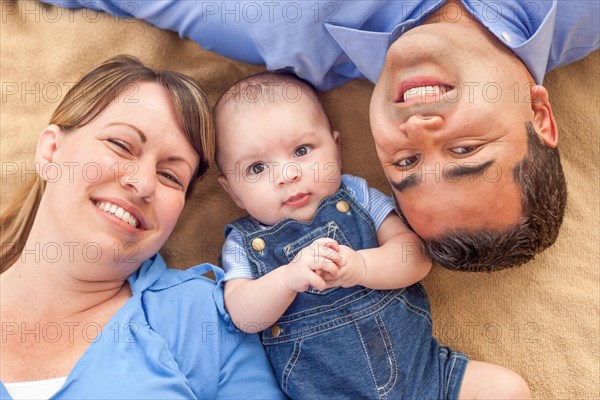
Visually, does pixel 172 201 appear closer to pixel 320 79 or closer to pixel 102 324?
pixel 102 324

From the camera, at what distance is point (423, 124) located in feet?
4.08

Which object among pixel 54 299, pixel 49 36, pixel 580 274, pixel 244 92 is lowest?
pixel 580 274

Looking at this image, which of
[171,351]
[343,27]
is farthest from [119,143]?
[343,27]

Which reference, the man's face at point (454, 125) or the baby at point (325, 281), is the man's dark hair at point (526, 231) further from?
the baby at point (325, 281)

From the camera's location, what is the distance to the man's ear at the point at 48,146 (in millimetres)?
1450

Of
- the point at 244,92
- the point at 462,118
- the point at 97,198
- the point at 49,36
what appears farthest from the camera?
the point at 49,36

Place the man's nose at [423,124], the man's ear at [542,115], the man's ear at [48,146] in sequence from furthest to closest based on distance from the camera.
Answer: the man's ear at [48,146]
the man's ear at [542,115]
the man's nose at [423,124]

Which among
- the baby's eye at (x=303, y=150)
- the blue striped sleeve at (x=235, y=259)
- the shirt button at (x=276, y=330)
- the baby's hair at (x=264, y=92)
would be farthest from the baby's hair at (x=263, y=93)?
the shirt button at (x=276, y=330)

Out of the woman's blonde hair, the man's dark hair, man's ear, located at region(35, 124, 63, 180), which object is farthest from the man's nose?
man's ear, located at region(35, 124, 63, 180)

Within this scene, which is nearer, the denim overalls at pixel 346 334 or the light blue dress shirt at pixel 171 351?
the light blue dress shirt at pixel 171 351

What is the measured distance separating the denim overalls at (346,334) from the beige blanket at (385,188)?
18cm

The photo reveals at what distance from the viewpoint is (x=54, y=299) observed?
1.44 m

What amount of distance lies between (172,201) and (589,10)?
1.05 metres

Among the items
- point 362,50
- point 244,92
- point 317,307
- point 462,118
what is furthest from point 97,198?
point 462,118
